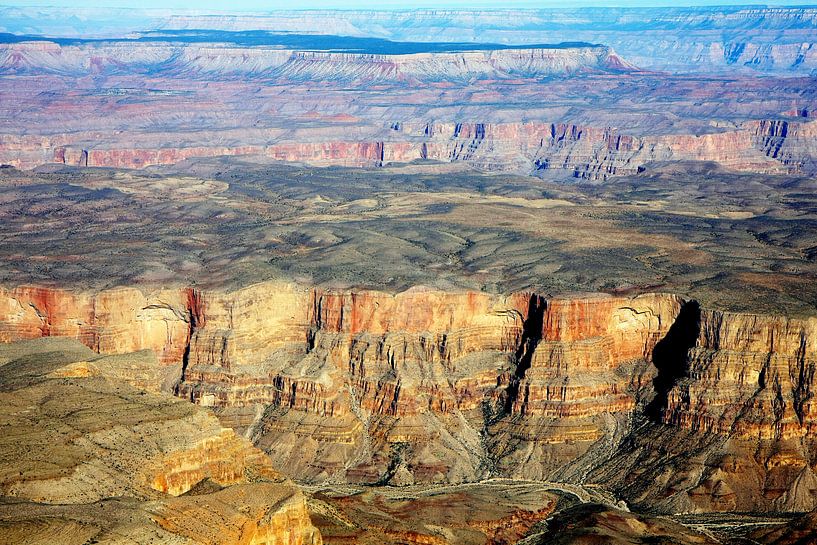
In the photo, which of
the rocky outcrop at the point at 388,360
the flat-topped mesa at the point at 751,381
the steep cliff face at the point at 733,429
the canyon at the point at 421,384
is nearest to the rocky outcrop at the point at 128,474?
the canyon at the point at 421,384

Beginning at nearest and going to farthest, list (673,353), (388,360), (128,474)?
1. (128,474)
2. (388,360)
3. (673,353)

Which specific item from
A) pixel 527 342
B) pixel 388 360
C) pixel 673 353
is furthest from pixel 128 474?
pixel 673 353

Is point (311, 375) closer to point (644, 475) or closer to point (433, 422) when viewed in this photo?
point (433, 422)

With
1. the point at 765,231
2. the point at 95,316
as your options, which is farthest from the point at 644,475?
the point at 765,231

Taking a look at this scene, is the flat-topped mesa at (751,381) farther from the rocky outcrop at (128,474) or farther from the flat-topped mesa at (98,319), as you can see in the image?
the flat-topped mesa at (98,319)

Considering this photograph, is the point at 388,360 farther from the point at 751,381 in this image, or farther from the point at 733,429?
the point at 751,381
